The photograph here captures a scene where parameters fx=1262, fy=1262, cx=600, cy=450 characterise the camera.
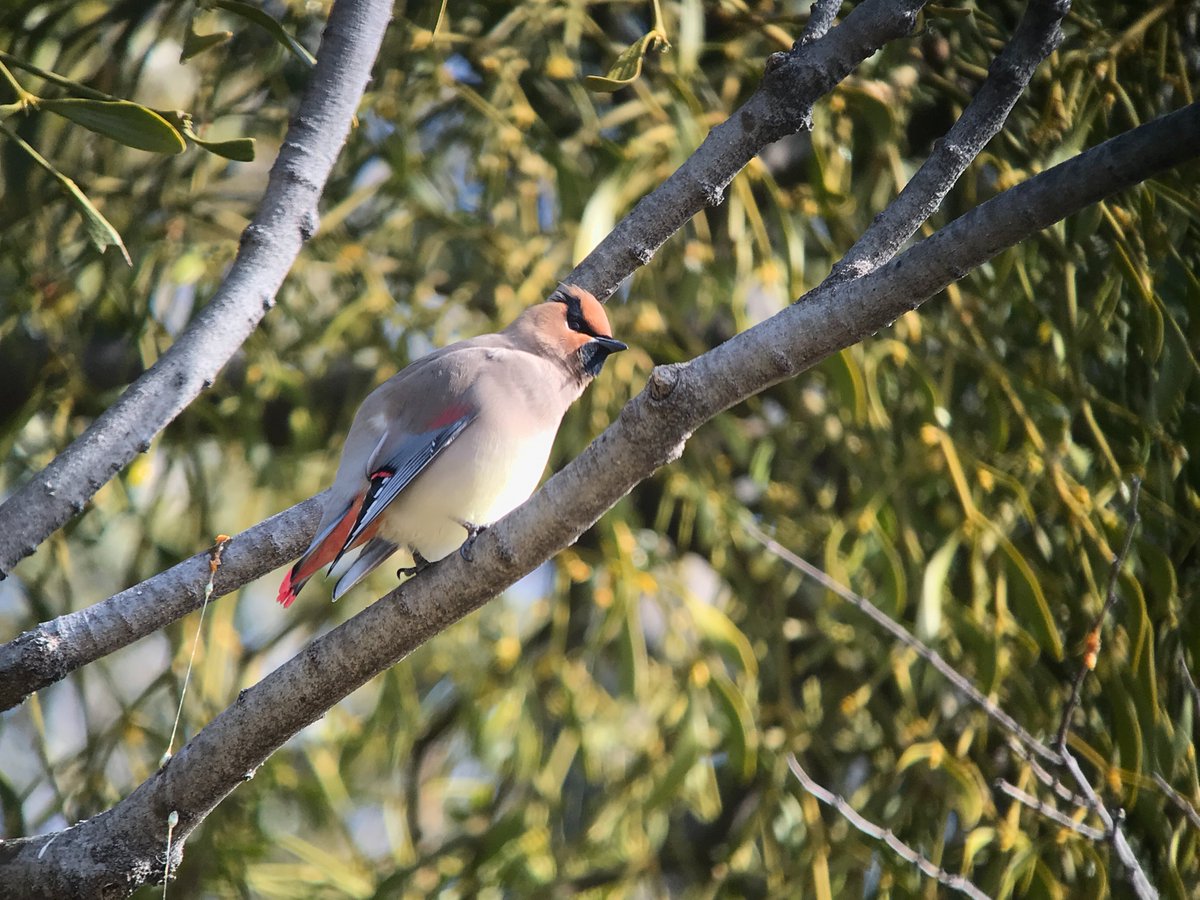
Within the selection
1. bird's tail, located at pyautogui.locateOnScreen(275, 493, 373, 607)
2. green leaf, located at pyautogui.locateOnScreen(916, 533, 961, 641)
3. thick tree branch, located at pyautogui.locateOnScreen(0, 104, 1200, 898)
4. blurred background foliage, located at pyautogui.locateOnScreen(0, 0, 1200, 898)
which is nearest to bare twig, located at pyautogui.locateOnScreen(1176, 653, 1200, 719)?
blurred background foliage, located at pyautogui.locateOnScreen(0, 0, 1200, 898)

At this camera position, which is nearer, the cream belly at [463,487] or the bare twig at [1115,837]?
the bare twig at [1115,837]

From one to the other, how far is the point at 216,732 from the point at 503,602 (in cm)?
141

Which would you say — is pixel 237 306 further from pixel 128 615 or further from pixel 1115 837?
pixel 1115 837

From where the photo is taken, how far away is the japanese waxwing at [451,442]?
1.68m

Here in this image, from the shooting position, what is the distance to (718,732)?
2.18m

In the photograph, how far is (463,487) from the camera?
169 centimetres

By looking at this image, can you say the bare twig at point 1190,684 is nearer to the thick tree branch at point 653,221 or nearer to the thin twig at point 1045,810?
the thin twig at point 1045,810

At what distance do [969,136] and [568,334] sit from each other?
2.46ft

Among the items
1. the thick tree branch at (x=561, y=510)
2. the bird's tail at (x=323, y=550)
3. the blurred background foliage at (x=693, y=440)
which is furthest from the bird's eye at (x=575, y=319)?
the thick tree branch at (x=561, y=510)

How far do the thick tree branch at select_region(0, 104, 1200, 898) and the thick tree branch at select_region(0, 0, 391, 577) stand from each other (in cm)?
27

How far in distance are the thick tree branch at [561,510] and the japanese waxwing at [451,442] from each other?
1.31 ft

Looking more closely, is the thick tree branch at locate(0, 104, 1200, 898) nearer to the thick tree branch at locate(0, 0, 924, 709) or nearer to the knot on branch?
the knot on branch

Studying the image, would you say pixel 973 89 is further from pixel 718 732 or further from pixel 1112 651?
pixel 718 732

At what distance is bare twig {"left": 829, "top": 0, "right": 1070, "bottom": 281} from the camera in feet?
4.12
